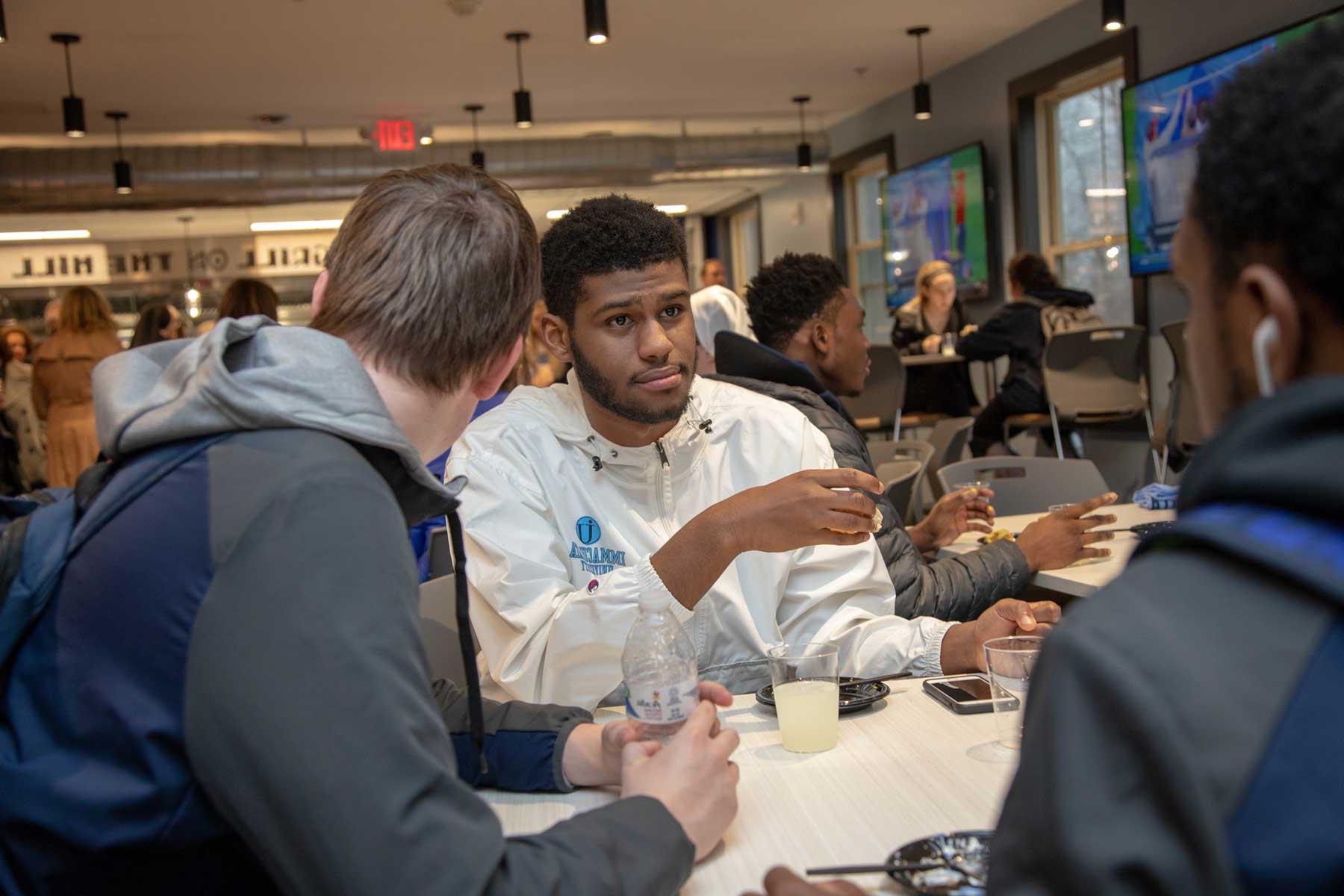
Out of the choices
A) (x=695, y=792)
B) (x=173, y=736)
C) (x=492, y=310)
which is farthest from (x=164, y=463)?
(x=695, y=792)

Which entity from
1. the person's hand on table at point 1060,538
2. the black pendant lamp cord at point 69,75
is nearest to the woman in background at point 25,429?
the black pendant lamp cord at point 69,75

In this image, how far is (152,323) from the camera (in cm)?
511

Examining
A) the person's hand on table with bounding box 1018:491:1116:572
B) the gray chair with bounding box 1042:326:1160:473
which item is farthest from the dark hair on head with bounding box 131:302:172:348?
the gray chair with bounding box 1042:326:1160:473

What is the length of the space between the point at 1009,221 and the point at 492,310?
299 inches

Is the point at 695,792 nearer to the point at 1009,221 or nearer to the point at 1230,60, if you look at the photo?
the point at 1230,60

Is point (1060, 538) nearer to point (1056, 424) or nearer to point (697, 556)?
point (697, 556)

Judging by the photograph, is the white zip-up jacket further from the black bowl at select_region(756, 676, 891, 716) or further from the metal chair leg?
the metal chair leg

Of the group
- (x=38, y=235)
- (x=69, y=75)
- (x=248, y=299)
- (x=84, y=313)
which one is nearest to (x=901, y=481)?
(x=248, y=299)

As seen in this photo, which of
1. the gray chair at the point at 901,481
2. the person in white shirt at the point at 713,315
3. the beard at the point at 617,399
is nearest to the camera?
the beard at the point at 617,399

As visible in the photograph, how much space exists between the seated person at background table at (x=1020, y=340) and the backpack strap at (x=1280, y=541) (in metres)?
6.27

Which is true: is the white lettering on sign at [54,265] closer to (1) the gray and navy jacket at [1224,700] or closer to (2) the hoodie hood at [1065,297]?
(2) the hoodie hood at [1065,297]

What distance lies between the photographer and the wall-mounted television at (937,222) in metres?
8.31

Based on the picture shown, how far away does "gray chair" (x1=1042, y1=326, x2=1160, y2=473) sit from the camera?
598cm

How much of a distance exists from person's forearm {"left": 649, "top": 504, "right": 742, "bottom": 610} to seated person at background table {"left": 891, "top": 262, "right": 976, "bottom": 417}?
234 inches
